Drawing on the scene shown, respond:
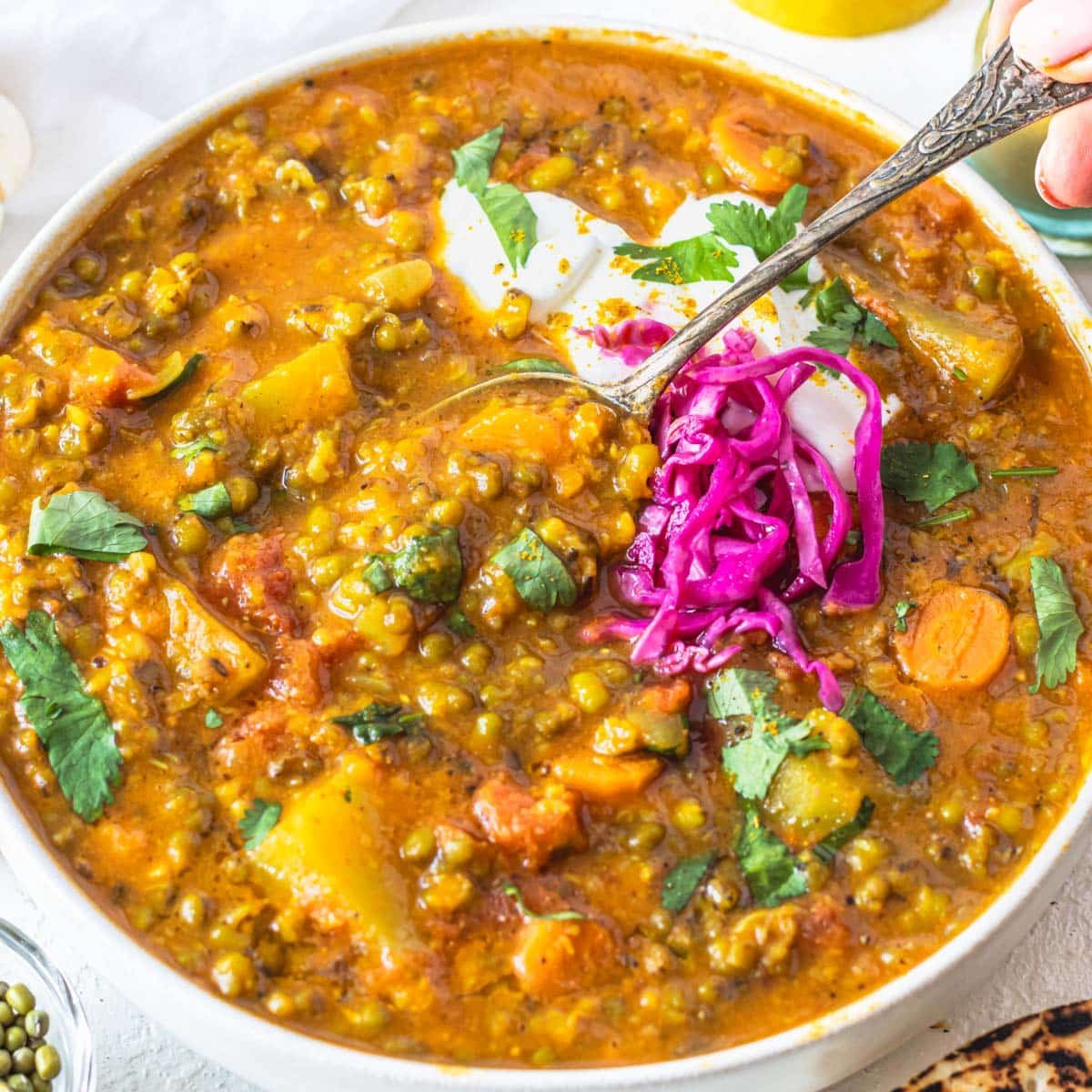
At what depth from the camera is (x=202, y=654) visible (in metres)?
4.16

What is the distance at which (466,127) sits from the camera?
5.29 m

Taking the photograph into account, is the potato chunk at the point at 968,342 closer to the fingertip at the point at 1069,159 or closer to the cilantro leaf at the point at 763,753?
the fingertip at the point at 1069,159

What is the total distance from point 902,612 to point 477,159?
2123 mm

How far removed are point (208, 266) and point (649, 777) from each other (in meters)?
2.25

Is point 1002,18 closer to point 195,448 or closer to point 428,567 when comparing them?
point 428,567

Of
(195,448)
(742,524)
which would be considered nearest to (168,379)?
(195,448)

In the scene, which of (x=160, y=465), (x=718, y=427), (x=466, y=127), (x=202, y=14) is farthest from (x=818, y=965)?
(x=202, y=14)

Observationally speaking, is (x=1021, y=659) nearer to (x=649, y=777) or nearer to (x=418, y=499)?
(x=649, y=777)

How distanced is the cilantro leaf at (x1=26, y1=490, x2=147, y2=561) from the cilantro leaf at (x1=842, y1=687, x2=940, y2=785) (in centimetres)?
→ 208

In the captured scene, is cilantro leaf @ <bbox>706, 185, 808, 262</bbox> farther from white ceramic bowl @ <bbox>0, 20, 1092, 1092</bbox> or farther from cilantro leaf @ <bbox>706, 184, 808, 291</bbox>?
white ceramic bowl @ <bbox>0, 20, 1092, 1092</bbox>

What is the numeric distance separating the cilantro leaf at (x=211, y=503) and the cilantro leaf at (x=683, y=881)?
1.65 m

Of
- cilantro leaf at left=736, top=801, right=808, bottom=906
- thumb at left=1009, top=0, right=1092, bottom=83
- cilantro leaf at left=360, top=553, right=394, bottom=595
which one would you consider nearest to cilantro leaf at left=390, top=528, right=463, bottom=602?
cilantro leaf at left=360, top=553, right=394, bottom=595

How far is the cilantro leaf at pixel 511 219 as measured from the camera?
4.93m

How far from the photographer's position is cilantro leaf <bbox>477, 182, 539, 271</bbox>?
16.2ft
